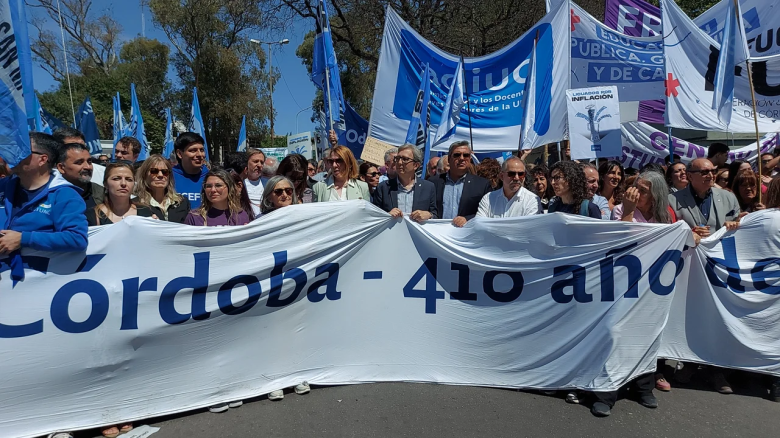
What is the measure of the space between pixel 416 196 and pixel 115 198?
2329 mm

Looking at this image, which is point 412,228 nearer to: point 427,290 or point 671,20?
point 427,290

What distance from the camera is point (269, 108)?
33.3 meters

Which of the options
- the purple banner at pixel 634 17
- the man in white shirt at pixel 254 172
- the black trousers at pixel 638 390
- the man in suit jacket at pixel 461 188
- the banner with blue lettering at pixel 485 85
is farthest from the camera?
the purple banner at pixel 634 17

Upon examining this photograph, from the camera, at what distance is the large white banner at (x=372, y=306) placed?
3.16 metres

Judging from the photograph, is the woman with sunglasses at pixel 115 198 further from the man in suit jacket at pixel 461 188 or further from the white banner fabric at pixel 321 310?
the man in suit jacket at pixel 461 188

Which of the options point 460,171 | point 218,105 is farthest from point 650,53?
point 218,105

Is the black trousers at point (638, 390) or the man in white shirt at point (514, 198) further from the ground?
the man in white shirt at point (514, 198)

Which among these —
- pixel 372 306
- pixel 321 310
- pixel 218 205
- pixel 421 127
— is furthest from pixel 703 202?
pixel 218 205

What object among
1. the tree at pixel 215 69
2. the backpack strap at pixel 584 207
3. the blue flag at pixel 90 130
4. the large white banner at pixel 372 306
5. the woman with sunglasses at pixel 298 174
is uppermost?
the tree at pixel 215 69

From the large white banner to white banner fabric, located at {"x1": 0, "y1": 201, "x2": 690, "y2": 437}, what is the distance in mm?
10

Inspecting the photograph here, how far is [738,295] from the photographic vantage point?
3674 mm

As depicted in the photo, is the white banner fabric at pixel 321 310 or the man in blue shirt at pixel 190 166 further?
the man in blue shirt at pixel 190 166

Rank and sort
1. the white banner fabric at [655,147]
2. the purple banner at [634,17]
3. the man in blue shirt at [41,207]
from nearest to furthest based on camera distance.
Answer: the man in blue shirt at [41,207], the purple banner at [634,17], the white banner fabric at [655,147]

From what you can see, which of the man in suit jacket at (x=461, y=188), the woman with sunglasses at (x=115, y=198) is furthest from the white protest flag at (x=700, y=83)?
the woman with sunglasses at (x=115, y=198)
